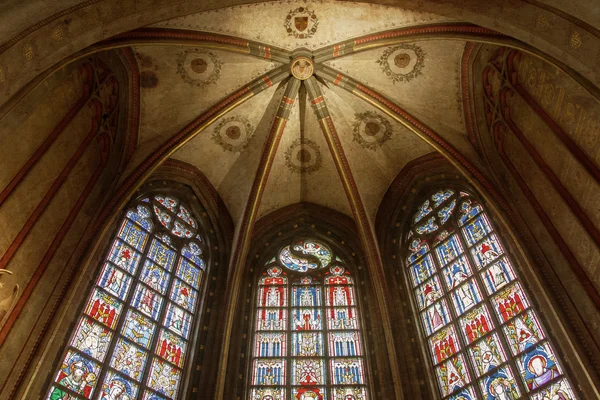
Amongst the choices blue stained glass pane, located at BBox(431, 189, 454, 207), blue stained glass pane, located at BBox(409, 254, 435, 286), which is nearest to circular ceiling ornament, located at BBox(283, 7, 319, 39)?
blue stained glass pane, located at BBox(431, 189, 454, 207)

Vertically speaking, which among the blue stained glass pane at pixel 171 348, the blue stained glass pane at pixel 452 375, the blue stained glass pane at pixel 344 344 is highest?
the blue stained glass pane at pixel 344 344

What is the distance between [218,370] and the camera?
10.9 metres

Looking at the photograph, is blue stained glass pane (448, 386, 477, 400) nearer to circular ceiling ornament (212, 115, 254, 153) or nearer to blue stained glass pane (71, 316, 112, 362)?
blue stained glass pane (71, 316, 112, 362)

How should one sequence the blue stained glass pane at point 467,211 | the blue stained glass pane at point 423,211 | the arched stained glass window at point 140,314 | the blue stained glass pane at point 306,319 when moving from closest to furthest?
the arched stained glass window at point 140,314, the blue stained glass pane at point 306,319, the blue stained glass pane at point 467,211, the blue stained glass pane at point 423,211

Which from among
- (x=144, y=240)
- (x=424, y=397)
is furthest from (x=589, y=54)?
(x=144, y=240)

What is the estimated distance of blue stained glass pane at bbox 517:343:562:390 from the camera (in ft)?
29.5

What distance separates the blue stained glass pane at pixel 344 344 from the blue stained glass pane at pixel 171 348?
10.2 feet

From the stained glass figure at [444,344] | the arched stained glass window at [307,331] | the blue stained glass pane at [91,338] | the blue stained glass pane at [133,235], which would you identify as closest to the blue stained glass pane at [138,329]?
the blue stained glass pane at [91,338]

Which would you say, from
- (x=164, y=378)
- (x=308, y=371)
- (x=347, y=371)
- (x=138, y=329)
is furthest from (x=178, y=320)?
(x=347, y=371)

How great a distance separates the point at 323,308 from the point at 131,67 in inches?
275

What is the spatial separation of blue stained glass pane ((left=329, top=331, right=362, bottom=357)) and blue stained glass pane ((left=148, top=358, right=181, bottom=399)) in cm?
324

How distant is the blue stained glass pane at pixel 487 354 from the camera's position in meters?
9.90

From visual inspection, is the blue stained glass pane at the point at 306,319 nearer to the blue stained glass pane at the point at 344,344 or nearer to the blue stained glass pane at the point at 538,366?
the blue stained glass pane at the point at 344,344

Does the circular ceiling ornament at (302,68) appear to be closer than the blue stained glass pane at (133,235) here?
No
